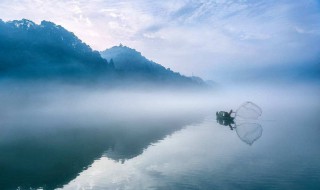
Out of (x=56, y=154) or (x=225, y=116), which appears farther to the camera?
(x=225, y=116)

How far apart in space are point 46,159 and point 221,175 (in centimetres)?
3470

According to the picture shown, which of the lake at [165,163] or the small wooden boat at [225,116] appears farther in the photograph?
the small wooden boat at [225,116]

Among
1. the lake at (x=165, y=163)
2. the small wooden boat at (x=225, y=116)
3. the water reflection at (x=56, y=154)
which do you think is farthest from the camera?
the small wooden boat at (x=225, y=116)

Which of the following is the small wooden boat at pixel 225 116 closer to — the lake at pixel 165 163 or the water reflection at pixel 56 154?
the lake at pixel 165 163

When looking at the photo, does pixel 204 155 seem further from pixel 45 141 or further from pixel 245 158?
pixel 45 141

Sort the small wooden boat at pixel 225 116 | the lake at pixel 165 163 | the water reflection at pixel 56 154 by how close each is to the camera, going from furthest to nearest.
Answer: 1. the small wooden boat at pixel 225 116
2. the water reflection at pixel 56 154
3. the lake at pixel 165 163

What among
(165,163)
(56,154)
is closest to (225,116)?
Answer: (165,163)

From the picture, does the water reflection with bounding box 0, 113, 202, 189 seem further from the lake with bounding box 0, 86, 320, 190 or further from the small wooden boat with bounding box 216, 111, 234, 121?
the small wooden boat with bounding box 216, 111, 234, 121

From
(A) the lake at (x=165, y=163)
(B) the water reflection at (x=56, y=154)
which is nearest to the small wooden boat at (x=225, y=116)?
(A) the lake at (x=165, y=163)

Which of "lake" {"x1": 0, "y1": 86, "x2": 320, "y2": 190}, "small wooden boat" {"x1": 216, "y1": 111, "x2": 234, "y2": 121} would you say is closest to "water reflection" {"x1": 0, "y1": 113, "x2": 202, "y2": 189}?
"lake" {"x1": 0, "y1": 86, "x2": 320, "y2": 190}

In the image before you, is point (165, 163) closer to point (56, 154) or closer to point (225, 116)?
point (56, 154)

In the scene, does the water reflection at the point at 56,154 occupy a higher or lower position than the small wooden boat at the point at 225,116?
lower

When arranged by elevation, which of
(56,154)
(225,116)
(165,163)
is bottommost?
(56,154)

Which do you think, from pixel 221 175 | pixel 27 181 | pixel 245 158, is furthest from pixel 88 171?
pixel 245 158
